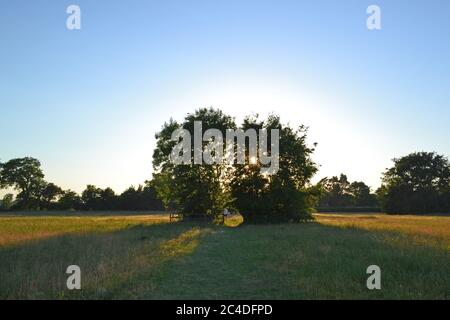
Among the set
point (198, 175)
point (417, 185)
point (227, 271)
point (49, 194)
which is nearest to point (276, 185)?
point (198, 175)

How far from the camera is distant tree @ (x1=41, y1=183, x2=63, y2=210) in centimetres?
12586

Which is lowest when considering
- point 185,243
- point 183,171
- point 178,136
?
point 185,243

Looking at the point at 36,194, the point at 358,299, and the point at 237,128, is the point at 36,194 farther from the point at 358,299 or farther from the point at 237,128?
the point at 358,299

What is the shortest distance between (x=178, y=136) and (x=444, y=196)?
7858cm

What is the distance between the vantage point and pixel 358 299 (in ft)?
36.0

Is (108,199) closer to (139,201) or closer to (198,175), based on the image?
(139,201)

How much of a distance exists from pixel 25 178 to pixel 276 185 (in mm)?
95461

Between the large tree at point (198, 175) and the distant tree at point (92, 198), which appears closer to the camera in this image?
the large tree at point (198, 175)

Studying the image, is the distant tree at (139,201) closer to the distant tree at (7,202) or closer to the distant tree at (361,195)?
the distant tree at (7,202)

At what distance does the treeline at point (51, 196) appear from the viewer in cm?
12062

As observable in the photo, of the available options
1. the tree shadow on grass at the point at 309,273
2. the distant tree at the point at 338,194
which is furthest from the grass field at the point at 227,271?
the distant tree at the point at 338,194

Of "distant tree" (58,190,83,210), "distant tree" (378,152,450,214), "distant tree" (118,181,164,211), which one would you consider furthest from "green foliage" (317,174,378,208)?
"distant tree" (58,190,83,210)

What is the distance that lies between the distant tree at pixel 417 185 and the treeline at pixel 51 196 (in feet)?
215
